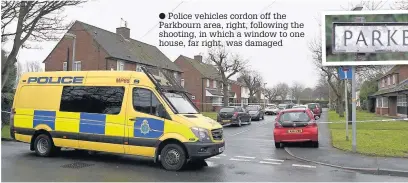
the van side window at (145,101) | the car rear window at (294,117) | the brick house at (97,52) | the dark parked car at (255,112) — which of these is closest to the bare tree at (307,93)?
the brick house at (97,52)

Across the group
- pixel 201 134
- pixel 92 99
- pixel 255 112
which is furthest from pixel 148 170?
pixel 255 112

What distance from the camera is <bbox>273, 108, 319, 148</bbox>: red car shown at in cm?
1284

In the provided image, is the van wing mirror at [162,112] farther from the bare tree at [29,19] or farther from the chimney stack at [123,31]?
the chimney stack at [123,31]

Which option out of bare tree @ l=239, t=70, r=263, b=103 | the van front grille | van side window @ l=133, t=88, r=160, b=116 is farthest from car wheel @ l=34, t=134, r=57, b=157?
bare tree @ l=239, t=70, r=263, b=103

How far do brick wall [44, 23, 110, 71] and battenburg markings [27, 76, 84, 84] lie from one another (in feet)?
83.9

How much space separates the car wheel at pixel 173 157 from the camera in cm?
870

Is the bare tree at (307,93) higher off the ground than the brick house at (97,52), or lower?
lower

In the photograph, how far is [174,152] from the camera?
8.78 meters

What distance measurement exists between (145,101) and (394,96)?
122 ft

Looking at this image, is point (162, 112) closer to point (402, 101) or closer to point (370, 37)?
point (370, 37)

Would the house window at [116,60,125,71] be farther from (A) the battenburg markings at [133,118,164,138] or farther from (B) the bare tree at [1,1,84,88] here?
(A) the battenburg markings at [133,118,164,138]

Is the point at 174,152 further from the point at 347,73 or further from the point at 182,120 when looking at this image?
the point at 347,73

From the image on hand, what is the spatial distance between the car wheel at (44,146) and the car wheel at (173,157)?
146 inches

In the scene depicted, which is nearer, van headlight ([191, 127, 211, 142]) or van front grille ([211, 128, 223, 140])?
van headlight ([191, 127, 211, 142])
